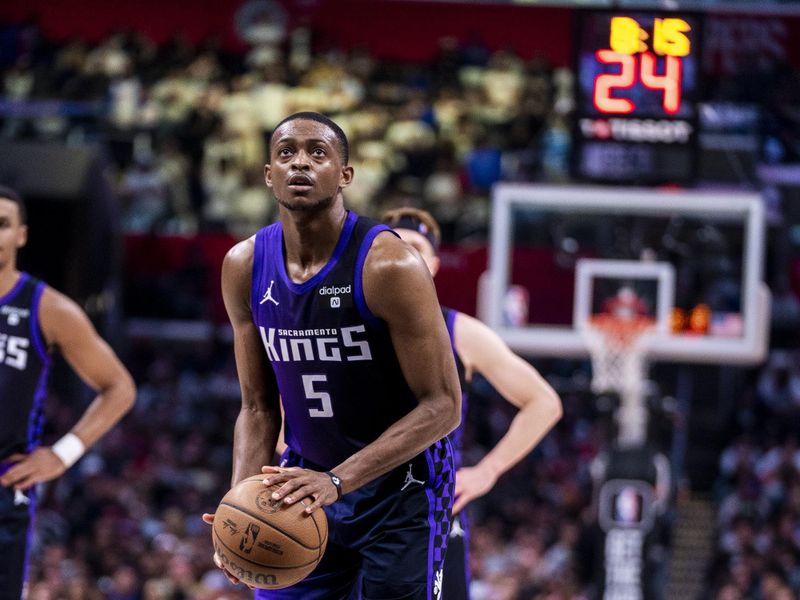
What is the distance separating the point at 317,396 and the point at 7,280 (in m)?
2.12

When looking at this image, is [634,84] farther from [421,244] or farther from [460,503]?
[460,503]

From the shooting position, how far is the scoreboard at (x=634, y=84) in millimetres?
10812

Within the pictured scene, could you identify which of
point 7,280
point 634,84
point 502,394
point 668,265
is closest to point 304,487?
point 502,394

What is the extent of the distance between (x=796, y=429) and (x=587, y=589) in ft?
14.6

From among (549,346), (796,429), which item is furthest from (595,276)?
(796,429)

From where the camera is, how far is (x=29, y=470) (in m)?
5.80

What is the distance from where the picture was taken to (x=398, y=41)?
22.8 meters

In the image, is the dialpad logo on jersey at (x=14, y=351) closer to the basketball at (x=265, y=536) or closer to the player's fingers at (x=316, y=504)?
the basketball at (x=265, y=536)

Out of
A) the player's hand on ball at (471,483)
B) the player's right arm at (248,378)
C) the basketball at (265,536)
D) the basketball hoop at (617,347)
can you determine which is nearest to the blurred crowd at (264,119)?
the basketball hoop at (617,347)

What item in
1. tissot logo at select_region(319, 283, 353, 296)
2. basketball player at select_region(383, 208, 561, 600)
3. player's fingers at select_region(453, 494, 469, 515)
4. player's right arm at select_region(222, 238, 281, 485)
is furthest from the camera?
basketball player at select_region(383, 208, 561, 600)

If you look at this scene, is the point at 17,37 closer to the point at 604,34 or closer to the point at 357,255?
the point at 604,34

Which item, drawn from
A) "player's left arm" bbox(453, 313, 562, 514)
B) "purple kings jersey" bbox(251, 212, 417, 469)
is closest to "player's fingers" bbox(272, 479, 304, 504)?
"purple kings jersey" bbox(251, 212, 417, 469)

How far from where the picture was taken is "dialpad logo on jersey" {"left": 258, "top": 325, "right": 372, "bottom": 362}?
4.29 metres

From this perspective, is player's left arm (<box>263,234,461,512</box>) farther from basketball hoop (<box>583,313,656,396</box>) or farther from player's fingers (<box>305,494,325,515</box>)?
basketball hoop (<box>583,313,656,396</box>)
